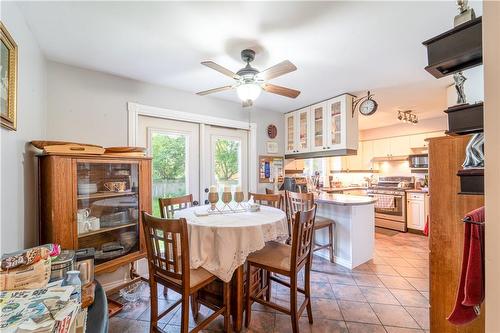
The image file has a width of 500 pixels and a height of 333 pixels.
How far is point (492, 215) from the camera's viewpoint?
2.07ft

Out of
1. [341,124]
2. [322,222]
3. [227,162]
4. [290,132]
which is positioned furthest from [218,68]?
[290,132]

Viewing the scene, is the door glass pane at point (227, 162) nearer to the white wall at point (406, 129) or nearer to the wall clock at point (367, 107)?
the wall clock at point (367, 107)

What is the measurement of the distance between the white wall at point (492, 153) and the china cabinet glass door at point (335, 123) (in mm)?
2659


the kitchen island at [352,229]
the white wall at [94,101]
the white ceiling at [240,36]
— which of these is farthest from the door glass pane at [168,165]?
the kitchen island at [352,229]

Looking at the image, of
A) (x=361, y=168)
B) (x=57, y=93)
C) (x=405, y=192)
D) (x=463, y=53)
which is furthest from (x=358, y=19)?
(x=361, y=168)

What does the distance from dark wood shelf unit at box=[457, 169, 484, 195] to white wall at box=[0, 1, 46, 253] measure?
2.45 m

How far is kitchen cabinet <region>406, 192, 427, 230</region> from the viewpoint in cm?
425

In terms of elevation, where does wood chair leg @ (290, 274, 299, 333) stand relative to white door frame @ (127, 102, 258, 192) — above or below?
below

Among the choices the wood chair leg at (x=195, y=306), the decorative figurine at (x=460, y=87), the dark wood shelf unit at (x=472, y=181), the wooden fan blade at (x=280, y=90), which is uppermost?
the wooden fan blade at (x=280, y=90)

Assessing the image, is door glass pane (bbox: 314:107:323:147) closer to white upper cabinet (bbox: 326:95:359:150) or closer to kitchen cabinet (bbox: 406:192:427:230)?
white upper cabinet (bbox: 326:95:359:150)

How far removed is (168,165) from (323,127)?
7.68ft

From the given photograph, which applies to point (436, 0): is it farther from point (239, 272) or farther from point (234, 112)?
point (234, 112)

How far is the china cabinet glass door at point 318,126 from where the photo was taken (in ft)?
11.4

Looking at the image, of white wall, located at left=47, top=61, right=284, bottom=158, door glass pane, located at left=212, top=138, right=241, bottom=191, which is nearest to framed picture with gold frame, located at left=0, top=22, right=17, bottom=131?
white wall, located at left=47, top=61, right=284, bottom=158
